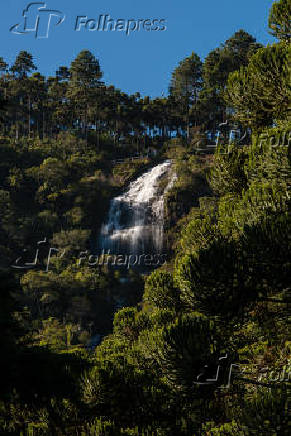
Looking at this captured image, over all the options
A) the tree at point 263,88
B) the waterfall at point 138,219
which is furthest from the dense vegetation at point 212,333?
the waterfall at point 138,219

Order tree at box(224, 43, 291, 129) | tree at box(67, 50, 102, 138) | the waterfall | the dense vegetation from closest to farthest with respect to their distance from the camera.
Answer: the dense vegetation, tree at box(224, 43, 291, 129), the waterfall, tree at box(67, 50, 102, 138)

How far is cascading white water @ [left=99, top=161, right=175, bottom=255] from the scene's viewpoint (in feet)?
145

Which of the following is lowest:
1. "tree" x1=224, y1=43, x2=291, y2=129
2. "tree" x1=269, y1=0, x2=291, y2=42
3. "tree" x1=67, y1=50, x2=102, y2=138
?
"tree" x1=224, y1=43, x2=291, y2=129

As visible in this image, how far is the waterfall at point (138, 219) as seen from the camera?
44.2m

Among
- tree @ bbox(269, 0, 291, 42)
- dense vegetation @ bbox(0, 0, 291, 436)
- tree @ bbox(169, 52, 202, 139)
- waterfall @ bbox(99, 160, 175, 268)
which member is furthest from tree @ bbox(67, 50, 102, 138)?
tree @ bbox(269, 0, 291, 42)

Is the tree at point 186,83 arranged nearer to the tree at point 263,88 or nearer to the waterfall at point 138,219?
the waterfall at point 138,219

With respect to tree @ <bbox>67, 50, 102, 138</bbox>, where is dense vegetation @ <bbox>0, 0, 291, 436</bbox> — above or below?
below

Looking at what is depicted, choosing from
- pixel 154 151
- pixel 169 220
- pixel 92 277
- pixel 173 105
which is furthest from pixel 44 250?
pixel 173 105

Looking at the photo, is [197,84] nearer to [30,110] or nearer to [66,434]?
[30,110]

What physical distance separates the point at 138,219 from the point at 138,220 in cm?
18

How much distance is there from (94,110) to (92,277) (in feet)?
121

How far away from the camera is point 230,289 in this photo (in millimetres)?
6879

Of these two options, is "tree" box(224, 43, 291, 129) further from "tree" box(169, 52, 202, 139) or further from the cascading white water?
"tree" box(169, 52, 202, 139)

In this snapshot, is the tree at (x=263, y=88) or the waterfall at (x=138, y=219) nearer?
the tree at (x=263, y=88)
